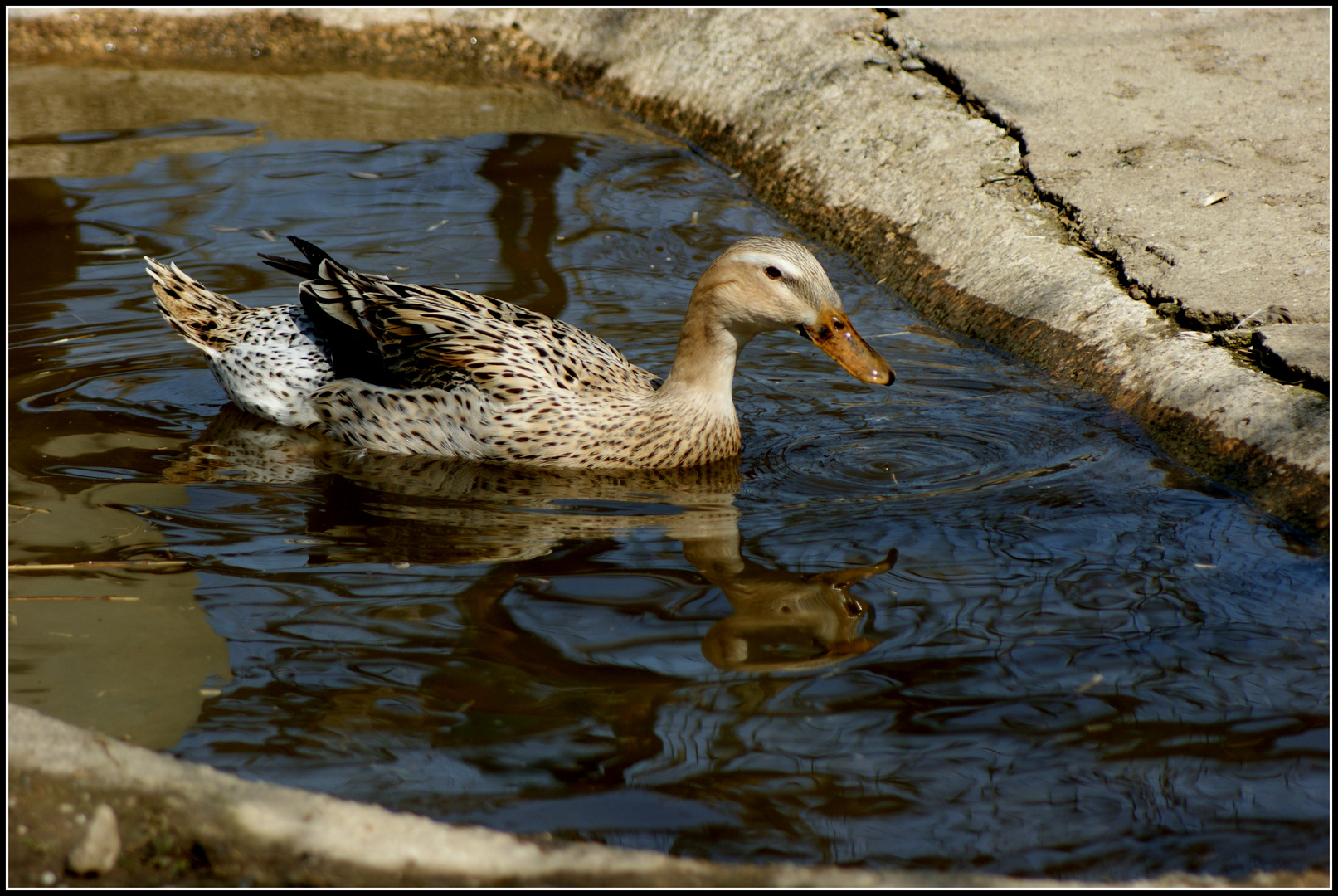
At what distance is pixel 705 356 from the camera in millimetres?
5422

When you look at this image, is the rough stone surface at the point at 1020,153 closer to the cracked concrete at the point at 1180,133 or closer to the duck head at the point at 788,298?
the cracked concrete at the point at 1180,133

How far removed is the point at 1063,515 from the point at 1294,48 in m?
4.99

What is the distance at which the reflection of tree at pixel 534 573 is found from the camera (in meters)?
3.47

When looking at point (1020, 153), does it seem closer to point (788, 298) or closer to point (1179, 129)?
point (1179, 129)

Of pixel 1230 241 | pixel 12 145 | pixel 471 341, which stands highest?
pixel 1230 241

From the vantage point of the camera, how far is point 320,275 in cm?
578

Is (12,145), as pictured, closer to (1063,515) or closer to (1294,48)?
(1063,515)

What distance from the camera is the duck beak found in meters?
5.16

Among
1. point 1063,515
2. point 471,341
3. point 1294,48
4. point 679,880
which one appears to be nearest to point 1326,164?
point 1294,48

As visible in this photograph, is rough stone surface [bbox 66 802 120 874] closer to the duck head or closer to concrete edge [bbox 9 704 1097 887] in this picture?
concrete edge [bbox 9 704 1097 887]

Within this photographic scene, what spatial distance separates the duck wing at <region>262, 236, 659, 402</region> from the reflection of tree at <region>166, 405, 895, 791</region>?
1.22 ft

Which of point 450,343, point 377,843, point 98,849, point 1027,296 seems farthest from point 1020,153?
point 98,849

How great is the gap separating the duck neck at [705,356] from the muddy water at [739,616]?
0.33 metres

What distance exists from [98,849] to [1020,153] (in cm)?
623
